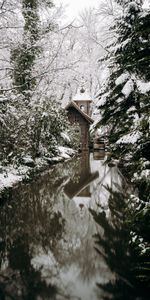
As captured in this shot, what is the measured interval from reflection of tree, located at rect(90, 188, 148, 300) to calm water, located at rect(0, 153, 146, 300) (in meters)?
0.02

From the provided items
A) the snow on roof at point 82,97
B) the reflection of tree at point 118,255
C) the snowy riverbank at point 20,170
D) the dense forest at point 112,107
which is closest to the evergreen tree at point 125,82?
the dense forest at point 112,107

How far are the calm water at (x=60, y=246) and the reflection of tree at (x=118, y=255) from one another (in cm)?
2

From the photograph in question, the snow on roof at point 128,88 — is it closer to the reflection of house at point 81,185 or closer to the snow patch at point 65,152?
the reflection of house at point 81,185

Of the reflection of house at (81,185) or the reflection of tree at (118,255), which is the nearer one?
the reflection of tree at (118,255)

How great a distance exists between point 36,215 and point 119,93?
4.43 m

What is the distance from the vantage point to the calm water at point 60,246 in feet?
15.9

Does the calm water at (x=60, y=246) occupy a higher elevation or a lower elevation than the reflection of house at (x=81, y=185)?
lower

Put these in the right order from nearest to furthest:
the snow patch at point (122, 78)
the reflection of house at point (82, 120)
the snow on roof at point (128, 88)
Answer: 1. the snow on roof at point (128, 88)
2. the snow patch at point (122, 78)
3. the reflection of house at point (82, 120)

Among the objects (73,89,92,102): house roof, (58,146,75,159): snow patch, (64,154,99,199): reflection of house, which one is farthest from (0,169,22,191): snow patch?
(73,89,92,102): house roof

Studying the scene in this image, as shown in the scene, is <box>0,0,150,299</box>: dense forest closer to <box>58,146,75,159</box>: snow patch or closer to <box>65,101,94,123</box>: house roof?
<box>58,146,75,159</box>: snow patch

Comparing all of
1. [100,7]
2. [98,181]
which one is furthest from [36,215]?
[100,7]

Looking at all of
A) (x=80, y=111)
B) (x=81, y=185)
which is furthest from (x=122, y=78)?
(x=80, y=111)

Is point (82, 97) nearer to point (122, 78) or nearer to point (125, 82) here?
point (125, 82)

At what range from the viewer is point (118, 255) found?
19.9 feet
